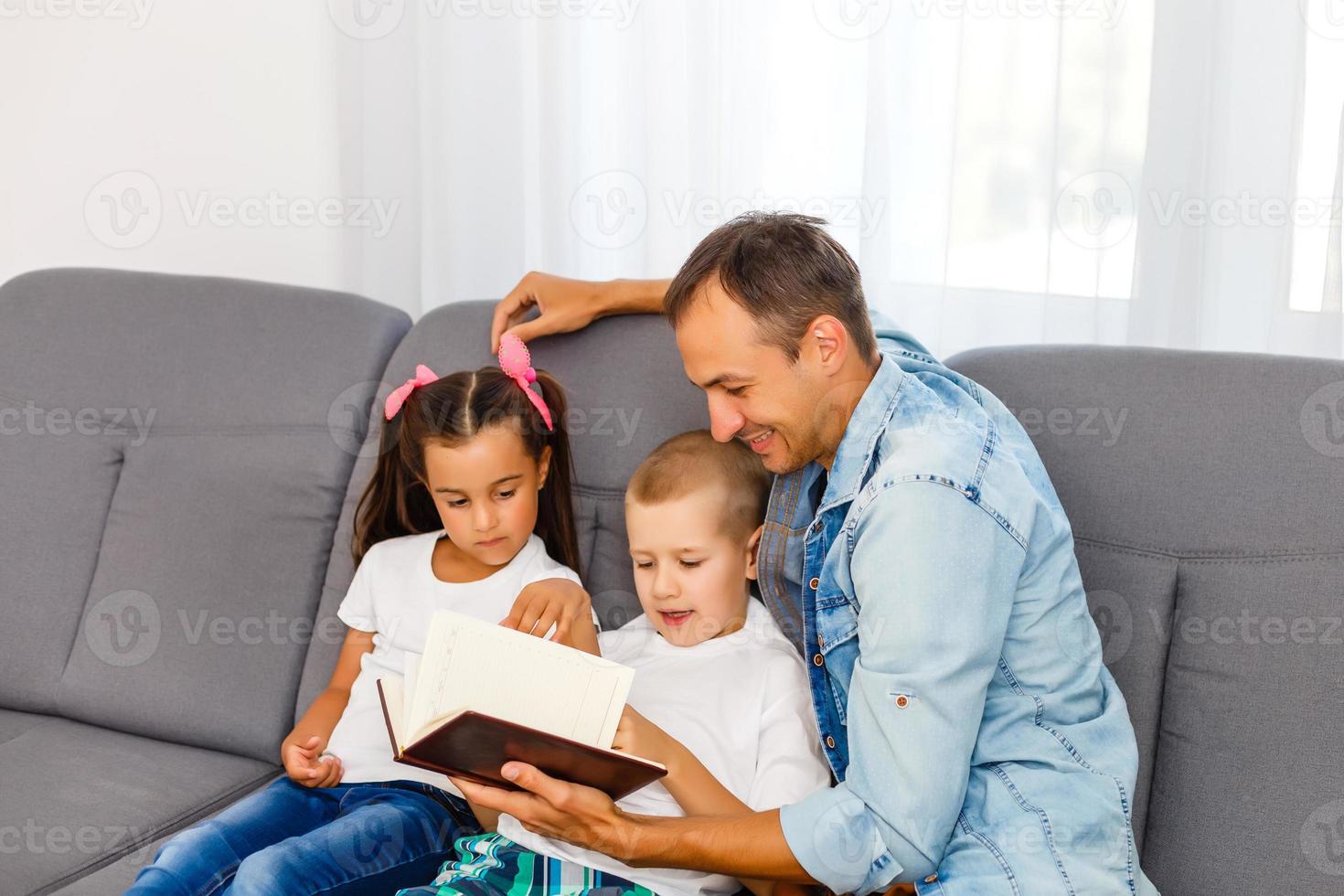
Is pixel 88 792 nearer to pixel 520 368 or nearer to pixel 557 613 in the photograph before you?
pixel 557 613

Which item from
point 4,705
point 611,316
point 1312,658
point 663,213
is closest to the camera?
point 1312,658

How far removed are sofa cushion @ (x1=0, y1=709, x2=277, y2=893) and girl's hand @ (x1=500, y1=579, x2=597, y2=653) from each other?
586mm

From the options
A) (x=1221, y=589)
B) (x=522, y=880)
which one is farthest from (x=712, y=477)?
(x=1221, y=589)

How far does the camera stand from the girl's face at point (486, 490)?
5.76 ft

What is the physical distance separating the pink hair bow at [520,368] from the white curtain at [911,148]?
72 centimetres

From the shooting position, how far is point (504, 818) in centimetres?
155

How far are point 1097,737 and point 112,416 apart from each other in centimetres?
176

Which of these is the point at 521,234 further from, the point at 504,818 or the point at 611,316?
the point at 504,818

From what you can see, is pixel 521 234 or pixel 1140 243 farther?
pixel 521 234

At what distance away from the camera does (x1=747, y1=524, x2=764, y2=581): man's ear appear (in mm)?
1651

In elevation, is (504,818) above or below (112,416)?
below

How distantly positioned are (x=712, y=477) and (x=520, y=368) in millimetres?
404

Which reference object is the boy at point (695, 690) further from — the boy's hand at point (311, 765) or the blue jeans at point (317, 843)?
the boy's hand at point (311, 765)

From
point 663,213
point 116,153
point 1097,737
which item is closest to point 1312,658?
point 1097,737
